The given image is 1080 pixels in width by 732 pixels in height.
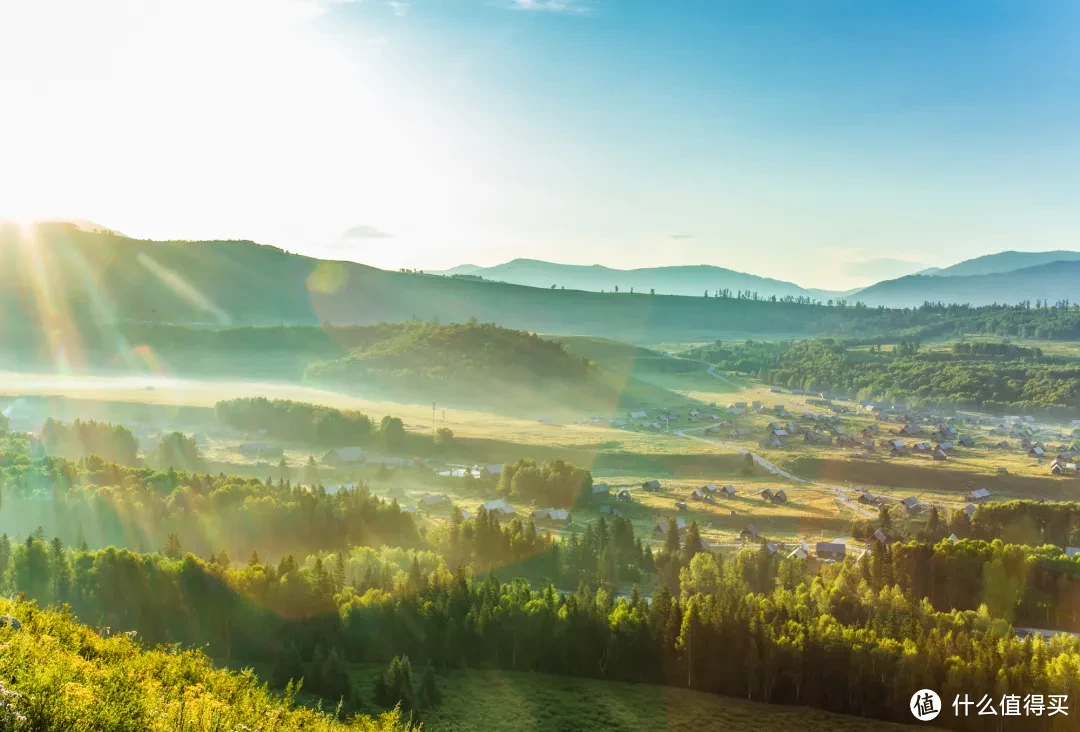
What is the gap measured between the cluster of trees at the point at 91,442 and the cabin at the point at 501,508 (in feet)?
119

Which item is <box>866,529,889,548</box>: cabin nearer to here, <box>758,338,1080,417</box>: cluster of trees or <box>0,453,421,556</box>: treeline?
<box>0,453,421,556</box>: treeline

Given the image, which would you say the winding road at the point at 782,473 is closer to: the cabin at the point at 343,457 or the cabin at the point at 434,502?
the cabin at the point at 434,502

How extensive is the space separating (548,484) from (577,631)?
36.8 meters

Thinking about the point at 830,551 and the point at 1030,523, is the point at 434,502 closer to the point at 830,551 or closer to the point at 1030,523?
the point at 830,551

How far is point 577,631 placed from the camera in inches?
1516

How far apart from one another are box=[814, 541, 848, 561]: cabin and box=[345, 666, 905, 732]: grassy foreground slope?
23427 mm

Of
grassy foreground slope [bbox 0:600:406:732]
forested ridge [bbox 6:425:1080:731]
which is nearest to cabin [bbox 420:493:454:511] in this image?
forested ridge [bbox 6:425:1080:731]

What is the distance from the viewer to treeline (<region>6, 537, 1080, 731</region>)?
35.4m

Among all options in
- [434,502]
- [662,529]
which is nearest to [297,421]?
[434,502]

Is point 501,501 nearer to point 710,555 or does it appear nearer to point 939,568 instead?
point 710,555

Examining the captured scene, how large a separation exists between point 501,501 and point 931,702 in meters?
43.4

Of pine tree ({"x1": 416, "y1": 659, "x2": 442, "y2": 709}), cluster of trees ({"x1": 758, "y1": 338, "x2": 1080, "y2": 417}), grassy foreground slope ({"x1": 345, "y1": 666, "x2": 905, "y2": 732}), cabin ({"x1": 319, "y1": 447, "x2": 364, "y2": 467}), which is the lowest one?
grassy foreground slope ({"x1": 345, "y1": 666, "x2": 905, "y2": 732})

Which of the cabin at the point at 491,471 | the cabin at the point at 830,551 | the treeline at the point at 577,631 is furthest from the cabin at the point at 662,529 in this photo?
the treeline at the point at 577,631

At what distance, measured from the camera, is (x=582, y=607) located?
3962cm
